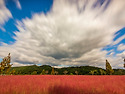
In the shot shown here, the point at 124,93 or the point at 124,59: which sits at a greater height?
the point at 124,59

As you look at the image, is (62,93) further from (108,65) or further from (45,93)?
(108,65)

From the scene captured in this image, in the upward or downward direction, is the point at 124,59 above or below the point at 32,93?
above

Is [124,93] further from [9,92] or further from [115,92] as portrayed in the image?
[9,92]

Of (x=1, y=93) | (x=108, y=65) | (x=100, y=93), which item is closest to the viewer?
(x=1, y=93)

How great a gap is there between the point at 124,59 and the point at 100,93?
170 ft

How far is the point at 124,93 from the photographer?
216cm

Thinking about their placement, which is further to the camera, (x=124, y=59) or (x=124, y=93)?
(x=124, y=59)

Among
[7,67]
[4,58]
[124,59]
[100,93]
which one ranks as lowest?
[100,93]

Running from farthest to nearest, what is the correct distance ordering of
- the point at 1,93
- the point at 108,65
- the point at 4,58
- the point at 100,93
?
the point at 108,65 < the point at 4,58 < the point at 100,93 < the point at 1,93

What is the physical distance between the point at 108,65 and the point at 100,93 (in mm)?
45706

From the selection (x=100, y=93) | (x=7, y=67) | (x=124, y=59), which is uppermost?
(x=124, y=59)

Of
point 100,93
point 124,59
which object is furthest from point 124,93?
point 124,59

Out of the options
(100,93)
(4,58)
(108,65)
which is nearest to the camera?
(100,93)

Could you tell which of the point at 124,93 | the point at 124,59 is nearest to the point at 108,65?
the point at 124,59
